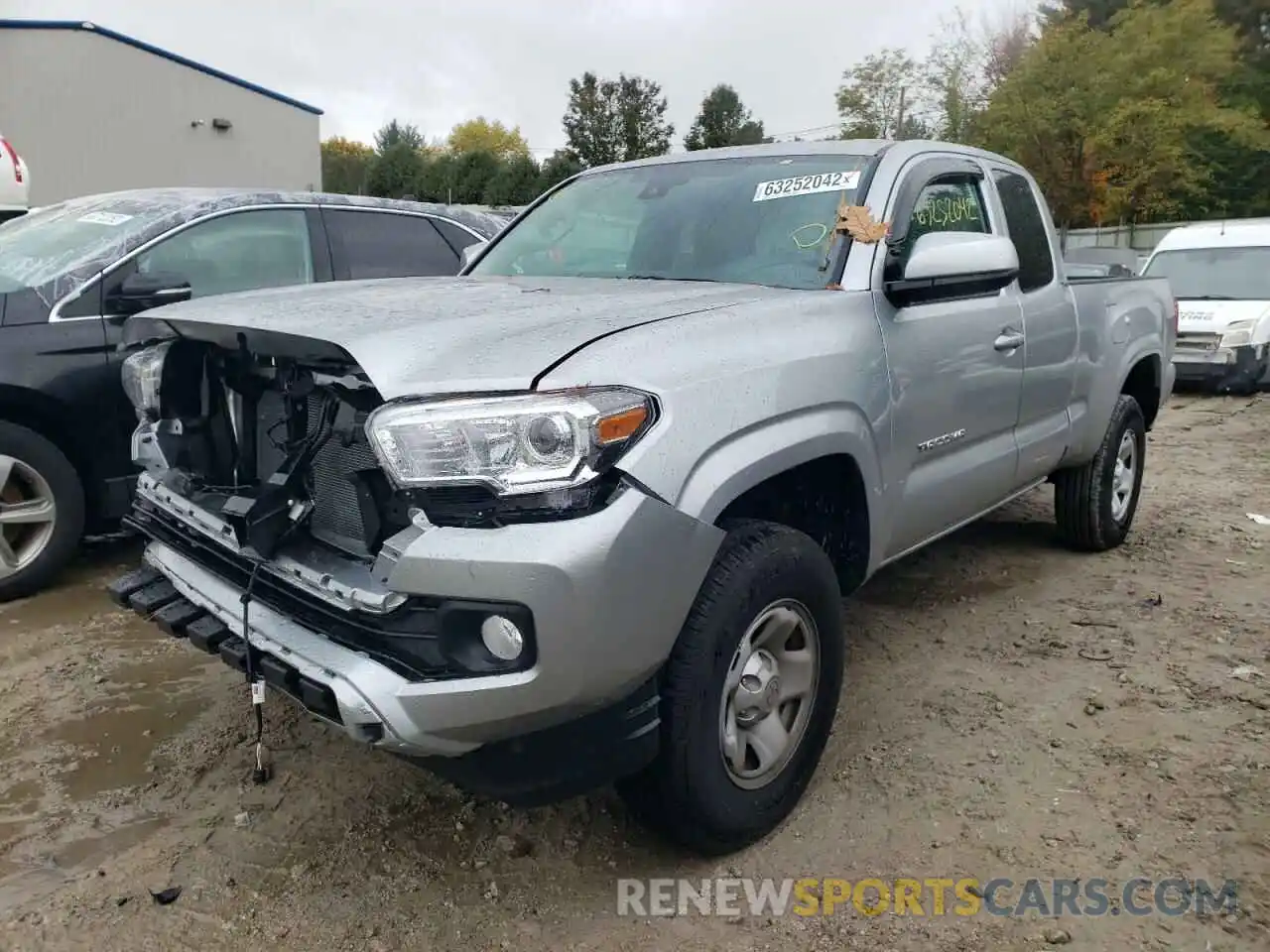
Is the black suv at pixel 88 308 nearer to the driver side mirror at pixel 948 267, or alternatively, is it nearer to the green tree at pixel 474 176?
the driver side mirror at pixel 948 267

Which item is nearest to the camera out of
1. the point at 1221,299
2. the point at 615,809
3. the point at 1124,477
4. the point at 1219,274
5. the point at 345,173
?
the point at 615,809

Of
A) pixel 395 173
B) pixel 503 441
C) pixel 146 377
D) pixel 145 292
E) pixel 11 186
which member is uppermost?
pixel 395 173

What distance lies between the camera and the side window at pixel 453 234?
5582 millimetres

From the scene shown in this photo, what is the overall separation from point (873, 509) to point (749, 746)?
0.79m

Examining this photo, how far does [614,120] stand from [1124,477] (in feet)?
126

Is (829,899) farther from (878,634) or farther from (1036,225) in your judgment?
(1036,225)

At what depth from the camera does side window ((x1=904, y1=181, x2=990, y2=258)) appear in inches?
134

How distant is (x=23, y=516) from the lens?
160 inches

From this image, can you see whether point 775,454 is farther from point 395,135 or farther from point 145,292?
point 395,135

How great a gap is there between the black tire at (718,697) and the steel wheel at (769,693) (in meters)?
0.03

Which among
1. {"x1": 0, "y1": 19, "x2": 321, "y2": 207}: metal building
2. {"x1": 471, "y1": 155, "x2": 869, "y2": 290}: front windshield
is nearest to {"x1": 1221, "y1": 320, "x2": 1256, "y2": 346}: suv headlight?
{"x1": 471, "y1": 155, "x2": 869, "y2": 290}: front windshield

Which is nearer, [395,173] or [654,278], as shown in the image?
[654,278]

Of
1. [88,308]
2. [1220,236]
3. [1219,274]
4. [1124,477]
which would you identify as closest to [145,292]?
[88,308]

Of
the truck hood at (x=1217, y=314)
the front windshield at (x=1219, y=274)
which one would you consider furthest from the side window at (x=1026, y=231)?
the front windshield at (x=1219, y=274)
